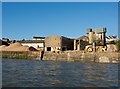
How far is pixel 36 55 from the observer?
6291 centimetres

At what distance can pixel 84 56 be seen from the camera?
56.5 metres

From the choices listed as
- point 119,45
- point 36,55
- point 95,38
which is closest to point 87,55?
point 119,45

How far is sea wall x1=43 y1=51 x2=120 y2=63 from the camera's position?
52.7m

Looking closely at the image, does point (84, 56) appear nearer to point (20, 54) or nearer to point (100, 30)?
point (20, 54)

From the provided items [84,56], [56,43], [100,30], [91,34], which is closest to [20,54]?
[56,43]

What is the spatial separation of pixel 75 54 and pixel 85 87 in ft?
141

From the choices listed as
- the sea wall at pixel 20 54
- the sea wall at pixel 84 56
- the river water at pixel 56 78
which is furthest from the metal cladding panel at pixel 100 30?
the river water at pixel 56 78

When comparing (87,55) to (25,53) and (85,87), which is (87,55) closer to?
(25,53)

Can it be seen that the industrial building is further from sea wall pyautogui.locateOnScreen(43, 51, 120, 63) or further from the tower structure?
sea wall pyautogui.locateOnScreen(43, 51, 120, 63)

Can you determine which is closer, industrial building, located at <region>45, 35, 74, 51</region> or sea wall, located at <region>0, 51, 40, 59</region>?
sea wall, located at <region>0, 51, 40, 59</region>

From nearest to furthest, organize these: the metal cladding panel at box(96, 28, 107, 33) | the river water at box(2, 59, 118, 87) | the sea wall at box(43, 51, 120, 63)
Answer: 1. the river water at box(2, 59, 118, 87)
2. the sea wall at box(43, 51, 120, 63)
3. the metal cladding panel at box(96, 28, 107, 33)

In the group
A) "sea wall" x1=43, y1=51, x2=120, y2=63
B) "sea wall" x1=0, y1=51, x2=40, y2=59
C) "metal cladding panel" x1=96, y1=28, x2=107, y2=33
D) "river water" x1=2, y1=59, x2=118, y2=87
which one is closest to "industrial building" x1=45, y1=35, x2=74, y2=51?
"sea wall" x1=0, y1=51, x2=40, y2=59

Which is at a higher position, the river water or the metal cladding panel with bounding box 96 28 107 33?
the metal cladding panel with bounding box 96 28 107 33

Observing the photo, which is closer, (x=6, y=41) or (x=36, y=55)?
(x=36, y=55)
